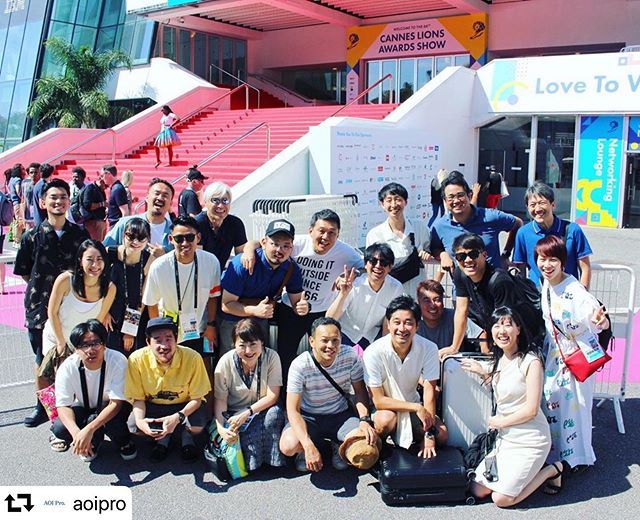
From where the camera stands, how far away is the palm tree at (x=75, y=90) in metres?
22.8

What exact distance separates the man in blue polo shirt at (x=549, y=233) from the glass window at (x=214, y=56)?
23728 millimetres

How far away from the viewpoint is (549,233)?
4.84m

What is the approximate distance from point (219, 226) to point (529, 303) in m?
2.69

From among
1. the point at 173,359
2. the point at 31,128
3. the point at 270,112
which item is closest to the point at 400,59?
the point at 270,112

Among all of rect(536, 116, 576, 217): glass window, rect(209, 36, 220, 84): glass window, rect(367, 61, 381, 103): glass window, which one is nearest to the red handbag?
rect(536, 116, 576, 217): glass window

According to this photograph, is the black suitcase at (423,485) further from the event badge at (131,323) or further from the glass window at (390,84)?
the glass window at (390,84)

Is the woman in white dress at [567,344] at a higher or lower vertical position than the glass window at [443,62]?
lower

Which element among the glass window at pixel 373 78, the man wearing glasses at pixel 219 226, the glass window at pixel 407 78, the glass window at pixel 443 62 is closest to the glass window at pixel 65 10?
the glass window at pixel 373 78

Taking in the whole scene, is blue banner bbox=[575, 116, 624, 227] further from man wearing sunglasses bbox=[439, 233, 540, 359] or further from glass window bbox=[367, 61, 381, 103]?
man wearing sunglasses bbox=[439, 233, 540, 359]

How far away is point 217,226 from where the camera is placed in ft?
18.2

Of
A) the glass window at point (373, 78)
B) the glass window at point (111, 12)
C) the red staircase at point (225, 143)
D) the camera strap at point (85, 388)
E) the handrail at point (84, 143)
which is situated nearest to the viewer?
the camera strap at point (85, 388)

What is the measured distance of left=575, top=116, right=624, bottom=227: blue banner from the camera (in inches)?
658

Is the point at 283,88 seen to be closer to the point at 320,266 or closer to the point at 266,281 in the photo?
the point at 320,266

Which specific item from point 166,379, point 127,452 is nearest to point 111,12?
point 166,379
